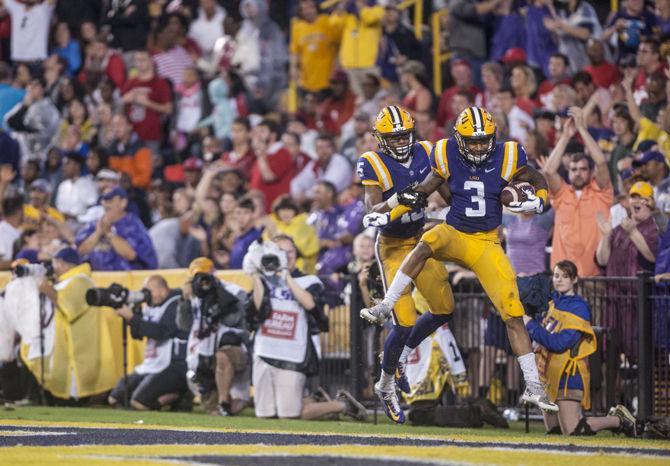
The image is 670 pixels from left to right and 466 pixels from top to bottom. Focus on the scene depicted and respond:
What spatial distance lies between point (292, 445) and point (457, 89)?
8300 mm

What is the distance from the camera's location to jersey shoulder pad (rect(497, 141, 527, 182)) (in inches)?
419

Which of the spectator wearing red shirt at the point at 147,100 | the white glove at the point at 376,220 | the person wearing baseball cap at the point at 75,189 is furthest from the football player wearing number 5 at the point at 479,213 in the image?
the spectator wearing red shirt at the point at 147,100

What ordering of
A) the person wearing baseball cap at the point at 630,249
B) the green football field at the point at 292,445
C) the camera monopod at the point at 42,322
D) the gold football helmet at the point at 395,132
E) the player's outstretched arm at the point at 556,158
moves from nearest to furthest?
the green football field at the point at 292,445
the gold football helmet at the point at 395,132
the person wearing baseball cap at the point at 630,249
the player's outstretched arm at the point at 556,158
the camera monopod at the point at 42,322

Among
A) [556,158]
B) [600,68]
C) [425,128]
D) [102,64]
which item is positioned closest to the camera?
[556,158]

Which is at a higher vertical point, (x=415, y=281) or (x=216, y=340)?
(x=415, y=281)

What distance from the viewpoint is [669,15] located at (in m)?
15.5

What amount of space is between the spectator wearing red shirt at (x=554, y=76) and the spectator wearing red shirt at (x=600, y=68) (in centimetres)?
25

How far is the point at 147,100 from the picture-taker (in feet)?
65.4

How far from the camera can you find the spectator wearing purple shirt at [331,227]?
1530 cm

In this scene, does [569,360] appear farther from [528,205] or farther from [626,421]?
[528,205]

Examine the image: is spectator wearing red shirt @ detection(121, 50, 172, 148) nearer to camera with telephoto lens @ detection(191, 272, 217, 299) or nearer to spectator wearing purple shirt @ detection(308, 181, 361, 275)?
spectator wearing purple shirt @ detection(308, 181, 361, 275)

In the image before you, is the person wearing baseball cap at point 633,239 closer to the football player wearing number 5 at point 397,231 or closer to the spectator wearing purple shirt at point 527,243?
the spectator wearing purple shirt at point 527,243

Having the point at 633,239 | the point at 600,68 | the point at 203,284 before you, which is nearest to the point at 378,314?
the point at 633,239

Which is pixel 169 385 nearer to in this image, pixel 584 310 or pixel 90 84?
pixel 584 310
